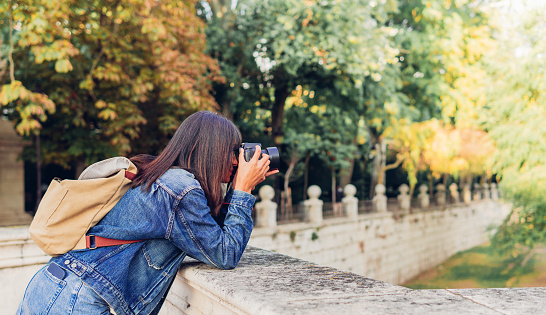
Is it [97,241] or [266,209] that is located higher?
[97,241]

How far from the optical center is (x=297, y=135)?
42.0ft

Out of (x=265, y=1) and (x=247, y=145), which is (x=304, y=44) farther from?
(x=247, y=145)

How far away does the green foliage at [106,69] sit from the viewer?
23.6 feet

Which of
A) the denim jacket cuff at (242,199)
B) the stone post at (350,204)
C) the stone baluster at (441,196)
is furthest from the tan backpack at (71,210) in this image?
the stone baluster at (441,196)

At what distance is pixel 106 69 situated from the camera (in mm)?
7742

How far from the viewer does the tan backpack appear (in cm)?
168

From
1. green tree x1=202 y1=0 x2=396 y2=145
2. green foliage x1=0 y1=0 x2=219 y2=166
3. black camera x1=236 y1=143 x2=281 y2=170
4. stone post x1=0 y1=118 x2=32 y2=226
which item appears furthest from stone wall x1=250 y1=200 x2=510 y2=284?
black camera x1=236 y1=143 x2=281 y2=170

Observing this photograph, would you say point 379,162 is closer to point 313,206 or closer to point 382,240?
point 382,240

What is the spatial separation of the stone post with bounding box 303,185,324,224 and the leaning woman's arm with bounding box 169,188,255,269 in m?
10.0

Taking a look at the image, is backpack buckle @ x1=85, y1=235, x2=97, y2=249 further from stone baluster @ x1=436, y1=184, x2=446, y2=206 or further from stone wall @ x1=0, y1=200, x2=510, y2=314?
stone baluster @ x1=436, y1=184, x2=446, y2=206

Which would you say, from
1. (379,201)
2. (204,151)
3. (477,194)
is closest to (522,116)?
(379,201)

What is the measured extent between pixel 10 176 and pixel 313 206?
342 inches

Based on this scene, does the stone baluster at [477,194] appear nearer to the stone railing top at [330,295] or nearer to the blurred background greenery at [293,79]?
the blurred background greenery at [293,79]

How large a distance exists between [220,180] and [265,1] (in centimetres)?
974
